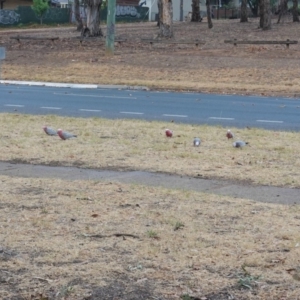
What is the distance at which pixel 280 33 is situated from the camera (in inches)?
1943

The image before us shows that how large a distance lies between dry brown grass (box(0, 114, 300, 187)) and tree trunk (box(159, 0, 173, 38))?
29.2 meters

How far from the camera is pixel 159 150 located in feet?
39.5

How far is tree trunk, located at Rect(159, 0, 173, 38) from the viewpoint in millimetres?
43562

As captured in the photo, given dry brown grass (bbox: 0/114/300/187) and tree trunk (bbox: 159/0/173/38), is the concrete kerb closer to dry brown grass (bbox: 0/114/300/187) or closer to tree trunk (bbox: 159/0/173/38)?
dry brown grass (bbox: 0/114/300/187)

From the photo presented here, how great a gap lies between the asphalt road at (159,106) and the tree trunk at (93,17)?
1941 cm

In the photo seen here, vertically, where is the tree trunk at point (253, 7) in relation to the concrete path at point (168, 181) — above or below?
above

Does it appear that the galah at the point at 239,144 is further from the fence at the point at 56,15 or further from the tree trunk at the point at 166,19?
the fence at the point at 56,15

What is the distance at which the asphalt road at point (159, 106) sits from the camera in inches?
688

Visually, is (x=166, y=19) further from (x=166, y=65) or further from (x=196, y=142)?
(x=196, y=142)

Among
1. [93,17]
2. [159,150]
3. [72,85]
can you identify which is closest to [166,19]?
[93,17]

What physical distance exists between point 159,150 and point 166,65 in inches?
886

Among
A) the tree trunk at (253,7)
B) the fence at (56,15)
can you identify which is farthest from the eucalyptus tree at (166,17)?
the tree trunk at (253,7)

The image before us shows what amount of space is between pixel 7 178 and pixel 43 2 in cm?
6396

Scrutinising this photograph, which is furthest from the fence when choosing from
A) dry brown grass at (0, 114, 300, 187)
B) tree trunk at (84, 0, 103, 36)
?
dry brown grass at (0, 114, 300, 187)
